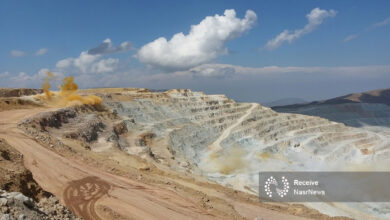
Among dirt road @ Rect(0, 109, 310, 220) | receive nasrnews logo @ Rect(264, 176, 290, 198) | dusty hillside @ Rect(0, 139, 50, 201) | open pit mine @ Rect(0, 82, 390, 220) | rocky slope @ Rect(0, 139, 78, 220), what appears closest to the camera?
rocky slope @ Rect(0, 139, 78, 220)

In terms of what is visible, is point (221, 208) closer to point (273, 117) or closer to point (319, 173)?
point (319, 173)

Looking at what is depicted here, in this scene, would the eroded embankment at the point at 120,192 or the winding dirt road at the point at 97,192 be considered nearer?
the winding dirt road at the point at 97,192

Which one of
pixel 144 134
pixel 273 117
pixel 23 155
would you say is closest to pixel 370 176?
pixel 273 117

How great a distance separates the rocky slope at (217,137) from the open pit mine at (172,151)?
0.22 metres

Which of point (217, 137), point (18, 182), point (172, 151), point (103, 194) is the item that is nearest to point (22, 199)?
point (18, 182)

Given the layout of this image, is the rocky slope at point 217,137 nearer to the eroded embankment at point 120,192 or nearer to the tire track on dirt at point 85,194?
the eroded embankment at point 120,192

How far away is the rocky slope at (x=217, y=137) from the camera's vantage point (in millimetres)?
39344

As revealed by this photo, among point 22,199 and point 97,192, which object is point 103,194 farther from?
point 22,199

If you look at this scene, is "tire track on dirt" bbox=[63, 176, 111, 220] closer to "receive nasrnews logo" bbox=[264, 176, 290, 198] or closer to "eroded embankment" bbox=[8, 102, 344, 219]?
"eroded embankment" bbox=[8, 102, 344, 219]

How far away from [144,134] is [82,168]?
94.2ft

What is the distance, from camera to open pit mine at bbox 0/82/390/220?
1859 centimetres

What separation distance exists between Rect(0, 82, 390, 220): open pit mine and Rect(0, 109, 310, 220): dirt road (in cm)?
7

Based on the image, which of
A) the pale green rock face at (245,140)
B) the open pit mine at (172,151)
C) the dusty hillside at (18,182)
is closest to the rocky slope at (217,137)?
the pale green rock face at (245,140)

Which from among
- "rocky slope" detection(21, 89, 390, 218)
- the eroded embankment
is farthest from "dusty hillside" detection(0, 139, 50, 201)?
"rocky slope" detection(21, 89, 390, 218)
